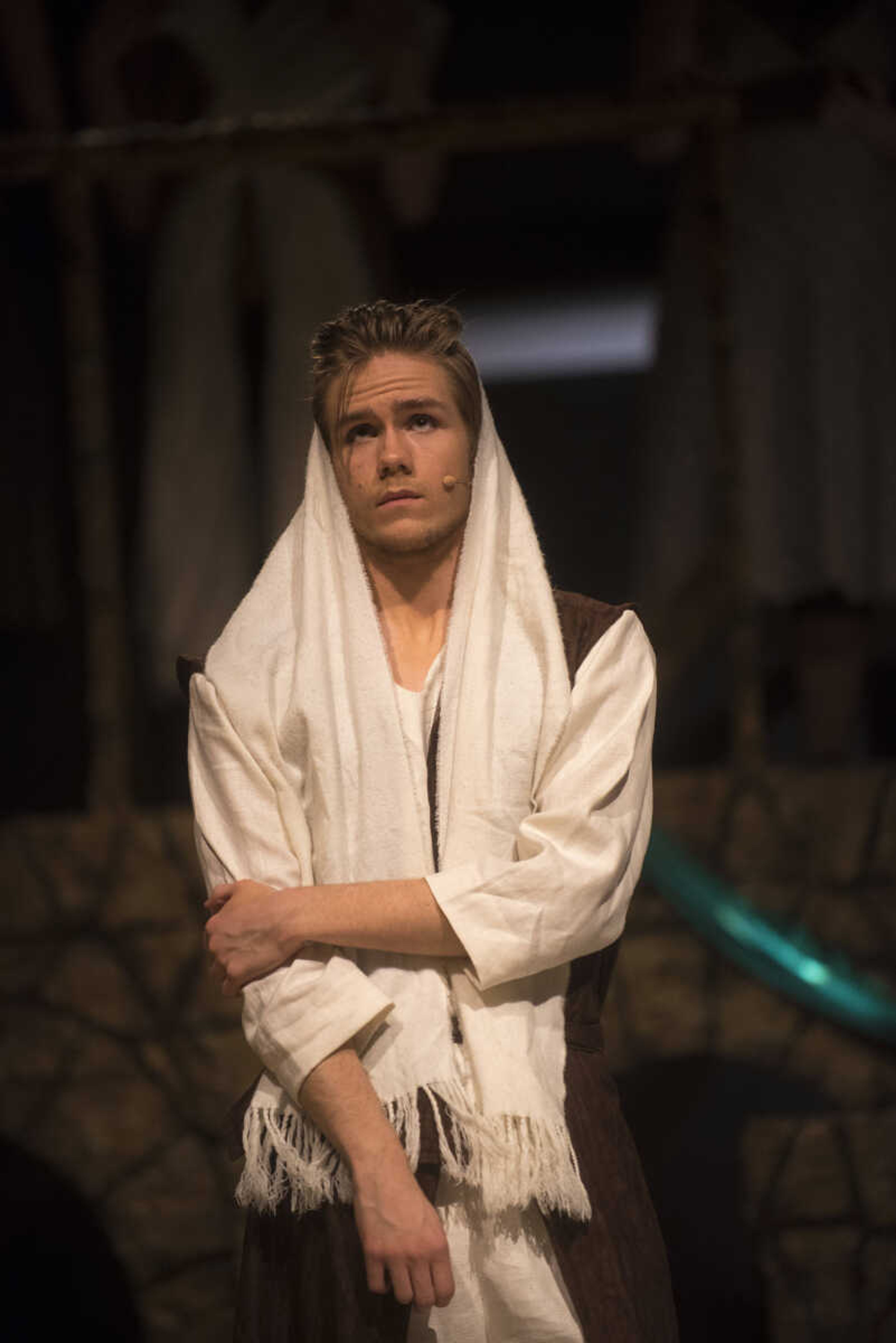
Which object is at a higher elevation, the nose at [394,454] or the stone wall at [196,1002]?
the nose at [394,454]

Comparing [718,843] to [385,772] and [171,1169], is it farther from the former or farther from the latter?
[385,772]

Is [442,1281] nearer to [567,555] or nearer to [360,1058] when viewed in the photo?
[360,1058]

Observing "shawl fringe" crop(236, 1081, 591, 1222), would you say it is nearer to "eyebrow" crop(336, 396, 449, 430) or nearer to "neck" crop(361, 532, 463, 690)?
"neck" crop(361, 532, 463, 690)

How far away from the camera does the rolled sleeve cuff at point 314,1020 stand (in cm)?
138

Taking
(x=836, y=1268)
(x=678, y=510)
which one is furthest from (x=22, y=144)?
(x=836, y=1268)

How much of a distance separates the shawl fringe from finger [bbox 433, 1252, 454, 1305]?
0.07m

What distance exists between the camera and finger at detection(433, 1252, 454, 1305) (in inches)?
52.3

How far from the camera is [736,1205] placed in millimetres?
2988

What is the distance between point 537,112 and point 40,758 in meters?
1.71

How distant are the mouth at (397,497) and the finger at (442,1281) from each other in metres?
0.73

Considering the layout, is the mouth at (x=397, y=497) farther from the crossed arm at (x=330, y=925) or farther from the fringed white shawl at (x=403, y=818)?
the crossed arm at (x=330, y=925)

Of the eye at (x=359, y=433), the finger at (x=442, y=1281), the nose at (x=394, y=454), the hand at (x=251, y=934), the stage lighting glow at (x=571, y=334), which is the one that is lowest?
the finger at (x=442, y=1281)

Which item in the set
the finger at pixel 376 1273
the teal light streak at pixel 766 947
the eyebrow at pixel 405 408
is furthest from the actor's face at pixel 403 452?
the teal light streak at pixel 766 947

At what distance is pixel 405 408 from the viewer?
5.03ft
